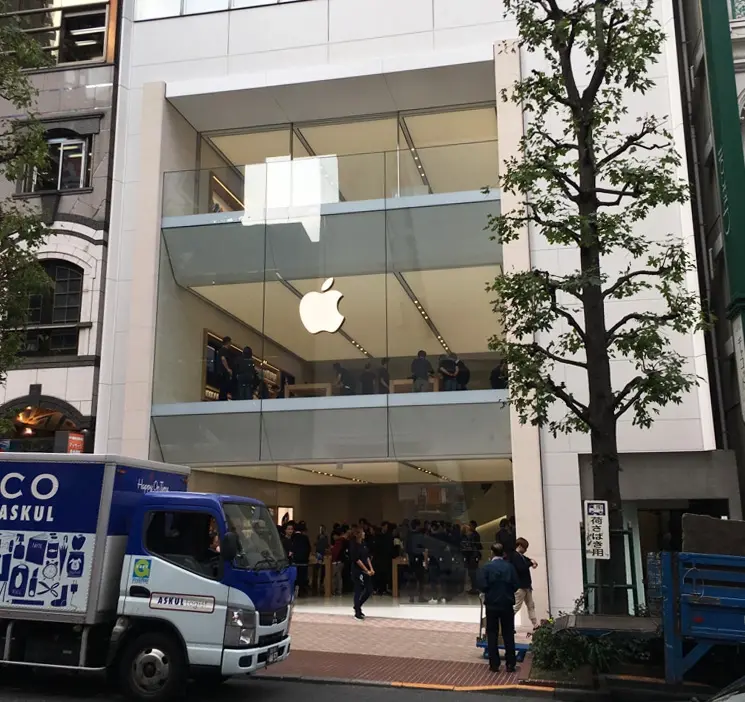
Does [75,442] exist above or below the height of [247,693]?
above

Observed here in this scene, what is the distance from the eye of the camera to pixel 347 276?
637 inches

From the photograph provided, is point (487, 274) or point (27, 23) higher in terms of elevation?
point (27, 23)

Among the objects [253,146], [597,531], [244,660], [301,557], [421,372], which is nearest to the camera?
[244,660]

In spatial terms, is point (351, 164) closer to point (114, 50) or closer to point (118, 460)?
point (114, 50)

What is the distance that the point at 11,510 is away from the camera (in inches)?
333

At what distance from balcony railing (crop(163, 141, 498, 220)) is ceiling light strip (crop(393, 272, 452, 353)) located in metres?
1.77

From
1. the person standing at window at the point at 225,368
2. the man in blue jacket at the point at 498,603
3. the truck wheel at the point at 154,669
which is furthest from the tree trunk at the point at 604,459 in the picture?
the person standing at window at the point at 225,368

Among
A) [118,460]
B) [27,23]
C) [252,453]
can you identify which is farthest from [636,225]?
[27,23]

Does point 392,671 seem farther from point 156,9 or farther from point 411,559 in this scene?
point 156,9

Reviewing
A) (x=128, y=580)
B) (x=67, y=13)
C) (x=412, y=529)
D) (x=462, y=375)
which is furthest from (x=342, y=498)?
(x=67, y=13)

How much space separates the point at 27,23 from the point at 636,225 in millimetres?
15082

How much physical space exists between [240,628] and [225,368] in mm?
9113

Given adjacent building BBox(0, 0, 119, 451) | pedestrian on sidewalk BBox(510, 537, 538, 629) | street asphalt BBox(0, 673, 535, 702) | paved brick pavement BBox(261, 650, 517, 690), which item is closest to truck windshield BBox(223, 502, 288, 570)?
street asphalt BBox(0, 673, 535, 702)

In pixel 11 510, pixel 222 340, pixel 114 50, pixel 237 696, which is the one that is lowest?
pixel 237 696
